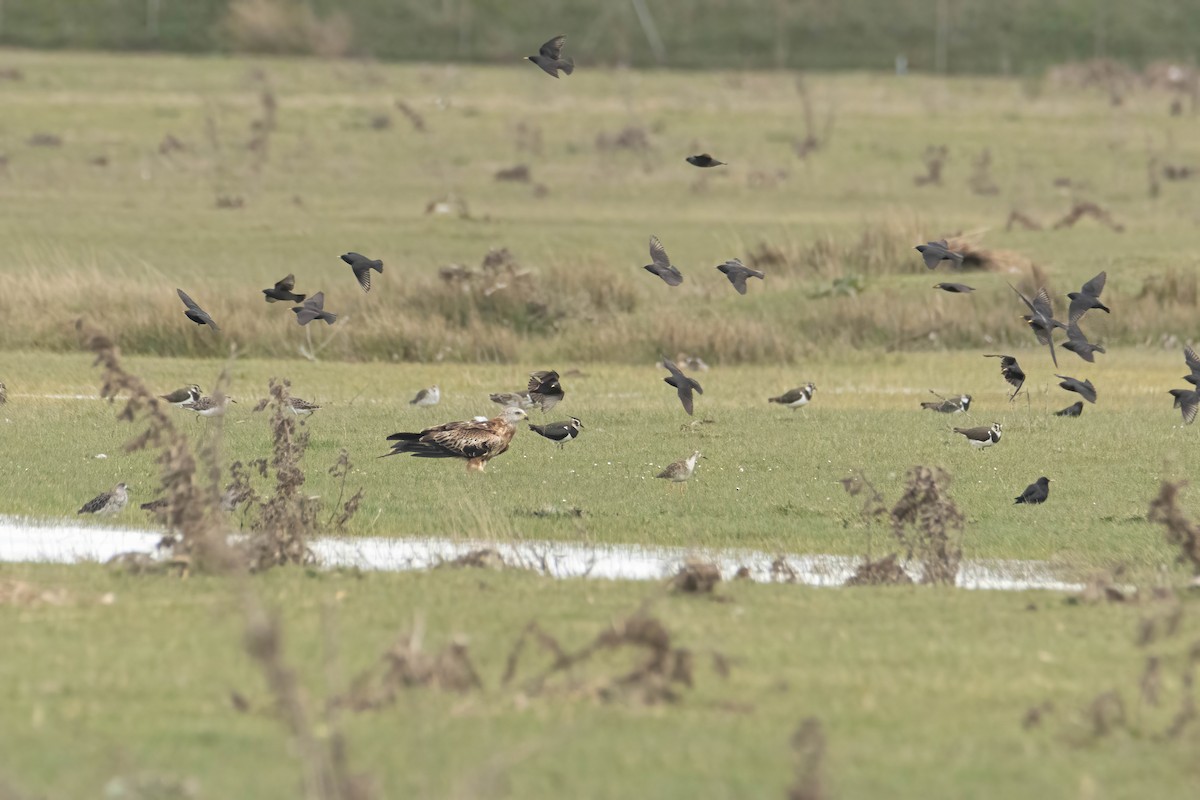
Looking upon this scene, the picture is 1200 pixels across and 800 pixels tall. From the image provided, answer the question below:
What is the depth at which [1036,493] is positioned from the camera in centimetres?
1385

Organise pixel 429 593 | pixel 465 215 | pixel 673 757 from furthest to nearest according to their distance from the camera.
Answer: pixel 465 215 < pixel 429 593 < pixel 673 757

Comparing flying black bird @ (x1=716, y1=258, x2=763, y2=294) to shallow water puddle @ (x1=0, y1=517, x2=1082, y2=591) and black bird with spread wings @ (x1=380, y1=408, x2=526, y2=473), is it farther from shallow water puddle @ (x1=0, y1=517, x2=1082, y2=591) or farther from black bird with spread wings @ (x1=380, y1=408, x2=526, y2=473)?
shallow water puddle @ (x1=0, y1=517, x2=1082, y2=591)

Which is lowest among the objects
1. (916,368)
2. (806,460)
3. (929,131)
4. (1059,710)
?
(929,131)

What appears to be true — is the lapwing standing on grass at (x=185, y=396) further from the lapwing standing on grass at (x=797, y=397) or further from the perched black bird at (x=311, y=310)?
the lapwing standing on grass at (x=797, y=397)

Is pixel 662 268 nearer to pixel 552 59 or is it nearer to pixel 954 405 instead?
pixel 552 59

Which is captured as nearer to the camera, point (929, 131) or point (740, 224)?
point (740, 224)

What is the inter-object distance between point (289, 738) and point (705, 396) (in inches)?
510

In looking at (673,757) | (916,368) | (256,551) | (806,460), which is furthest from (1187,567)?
(916,368)

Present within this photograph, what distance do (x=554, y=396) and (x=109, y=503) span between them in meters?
4.21

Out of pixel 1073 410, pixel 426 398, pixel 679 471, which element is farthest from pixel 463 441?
pixel 1073 410

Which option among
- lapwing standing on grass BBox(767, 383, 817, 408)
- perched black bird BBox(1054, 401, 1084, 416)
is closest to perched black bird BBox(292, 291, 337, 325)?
lapwing standing on grass BBox(767, 383, 817, 408)

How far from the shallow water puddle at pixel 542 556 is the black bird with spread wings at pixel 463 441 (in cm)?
114

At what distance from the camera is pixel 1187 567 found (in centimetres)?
1199

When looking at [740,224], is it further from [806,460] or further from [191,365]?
[806,460]
